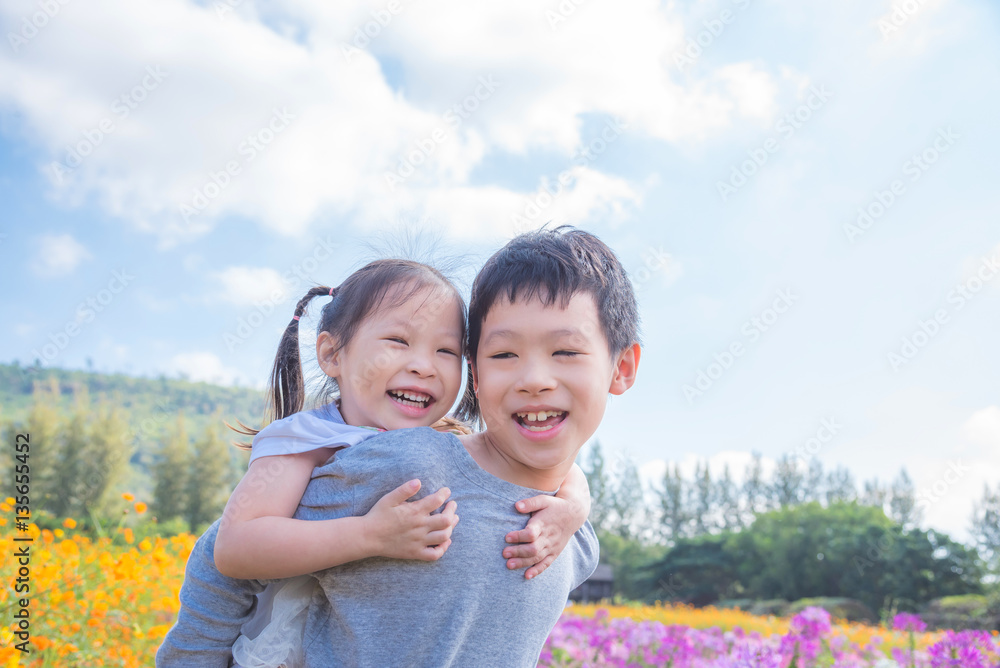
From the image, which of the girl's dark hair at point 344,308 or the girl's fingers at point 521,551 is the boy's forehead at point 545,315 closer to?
the girl's dark hair at point 344,308

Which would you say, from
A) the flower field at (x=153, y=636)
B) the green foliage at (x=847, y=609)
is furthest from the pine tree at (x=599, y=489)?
the flower field at (x=153, y=636)

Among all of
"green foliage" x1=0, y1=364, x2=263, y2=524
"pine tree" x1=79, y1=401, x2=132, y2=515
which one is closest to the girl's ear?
"green foliage" x1=0, y1=364, x2=263, y2=524

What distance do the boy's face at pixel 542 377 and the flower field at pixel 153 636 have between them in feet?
6.85

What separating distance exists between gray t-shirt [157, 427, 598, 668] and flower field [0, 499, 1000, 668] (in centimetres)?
170

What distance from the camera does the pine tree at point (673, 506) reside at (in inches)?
1443

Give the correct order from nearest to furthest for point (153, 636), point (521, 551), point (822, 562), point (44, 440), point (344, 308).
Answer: point (521, 551) < point (344, 308) < point (153, 636) < point (822, 562) < point (44, 440)

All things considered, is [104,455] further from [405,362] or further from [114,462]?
[405,362]

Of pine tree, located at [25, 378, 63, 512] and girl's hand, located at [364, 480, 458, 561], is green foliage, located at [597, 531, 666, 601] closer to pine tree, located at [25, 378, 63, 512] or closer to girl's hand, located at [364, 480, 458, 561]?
pine tree, located at [25, 378, 63, 512]

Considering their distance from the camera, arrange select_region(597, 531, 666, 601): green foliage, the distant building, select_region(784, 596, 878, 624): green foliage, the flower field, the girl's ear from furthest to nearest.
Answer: select_region(597, 531, 666, 601): green foliage
the distant building
select_region(784, 596, 878, 624): green foliage
the flower field
the girl's ear

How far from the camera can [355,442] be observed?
150 centimetres

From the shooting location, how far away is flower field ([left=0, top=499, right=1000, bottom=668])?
10.5 ft

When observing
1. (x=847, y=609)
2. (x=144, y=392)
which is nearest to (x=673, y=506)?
(x=847, y=609)

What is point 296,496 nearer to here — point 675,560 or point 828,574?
point 828,574

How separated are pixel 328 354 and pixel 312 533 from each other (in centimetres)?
67
